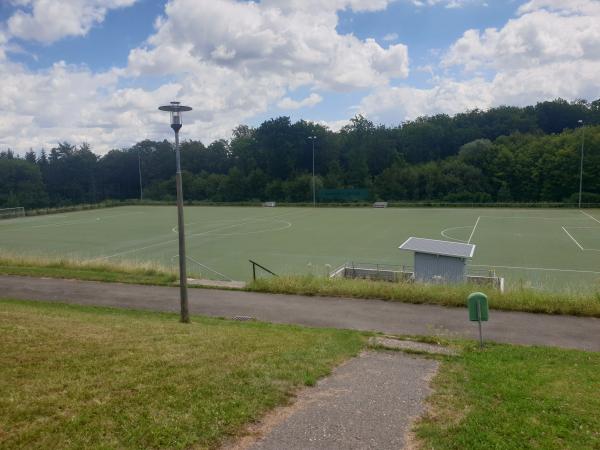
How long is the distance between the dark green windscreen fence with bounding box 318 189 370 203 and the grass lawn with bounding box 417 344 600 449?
67.0 metres

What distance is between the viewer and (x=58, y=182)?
9981 centimetres

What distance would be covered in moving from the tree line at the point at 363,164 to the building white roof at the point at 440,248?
52553mm

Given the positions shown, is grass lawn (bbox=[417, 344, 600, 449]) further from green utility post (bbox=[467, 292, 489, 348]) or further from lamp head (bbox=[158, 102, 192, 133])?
lamp head (bbox=[158, 102, 192, 133])

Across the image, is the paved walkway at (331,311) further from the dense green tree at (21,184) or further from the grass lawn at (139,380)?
the dense green tree at (21,184)

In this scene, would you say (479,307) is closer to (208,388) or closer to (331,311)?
(331,311)

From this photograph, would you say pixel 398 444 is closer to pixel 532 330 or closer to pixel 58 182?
pixel 532 330

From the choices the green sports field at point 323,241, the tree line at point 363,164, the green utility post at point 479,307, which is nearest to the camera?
the green utility post at point 479,307

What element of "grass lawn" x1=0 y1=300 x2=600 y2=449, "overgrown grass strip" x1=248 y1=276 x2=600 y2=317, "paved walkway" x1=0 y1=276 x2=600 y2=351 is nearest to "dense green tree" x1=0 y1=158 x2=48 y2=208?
"paved walkway" x1=0 y1=276 x2=600 y2=351

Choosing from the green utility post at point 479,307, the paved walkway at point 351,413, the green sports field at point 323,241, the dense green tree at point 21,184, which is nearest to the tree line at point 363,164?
the dense green tree at point 21,184

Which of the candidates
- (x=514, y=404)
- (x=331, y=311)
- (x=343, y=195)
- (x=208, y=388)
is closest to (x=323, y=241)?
(x=331, y=311)

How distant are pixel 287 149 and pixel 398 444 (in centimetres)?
8650

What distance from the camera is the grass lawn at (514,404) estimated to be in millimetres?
5398

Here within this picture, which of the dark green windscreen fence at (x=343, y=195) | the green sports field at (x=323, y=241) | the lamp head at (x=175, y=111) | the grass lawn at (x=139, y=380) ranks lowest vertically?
the green sports field at (x=323, y=241)

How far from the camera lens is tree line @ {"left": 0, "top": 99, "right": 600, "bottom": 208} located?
2815 inches
